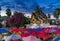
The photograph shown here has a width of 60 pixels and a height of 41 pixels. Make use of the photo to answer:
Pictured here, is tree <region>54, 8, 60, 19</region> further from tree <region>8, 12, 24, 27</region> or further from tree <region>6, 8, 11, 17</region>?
tree <region>6, 8, 11, 17</region>

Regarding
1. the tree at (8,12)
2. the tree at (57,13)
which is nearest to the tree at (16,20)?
the tree at (8,12)

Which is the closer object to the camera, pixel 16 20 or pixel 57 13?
pixel 16 20

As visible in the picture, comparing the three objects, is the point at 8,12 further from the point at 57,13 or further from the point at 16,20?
the point at 57,13

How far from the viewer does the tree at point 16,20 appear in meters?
3.54

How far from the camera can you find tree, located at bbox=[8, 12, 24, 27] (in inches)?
139

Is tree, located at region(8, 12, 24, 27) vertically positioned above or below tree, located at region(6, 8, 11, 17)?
below

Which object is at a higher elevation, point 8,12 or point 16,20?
point 8,12

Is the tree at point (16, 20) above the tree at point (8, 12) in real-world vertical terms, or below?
below

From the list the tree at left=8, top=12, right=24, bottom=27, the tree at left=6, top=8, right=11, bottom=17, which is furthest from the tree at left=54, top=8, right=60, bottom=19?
the tree at left=6, top=8, right=11, bottom=17

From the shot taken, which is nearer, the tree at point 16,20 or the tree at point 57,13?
the tree at point 16,20

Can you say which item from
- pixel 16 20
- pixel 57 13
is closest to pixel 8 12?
pixel 16 20

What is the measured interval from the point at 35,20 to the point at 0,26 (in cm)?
78

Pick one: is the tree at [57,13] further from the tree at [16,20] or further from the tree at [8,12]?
the tree at [8,12]

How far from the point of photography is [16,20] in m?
3.55
